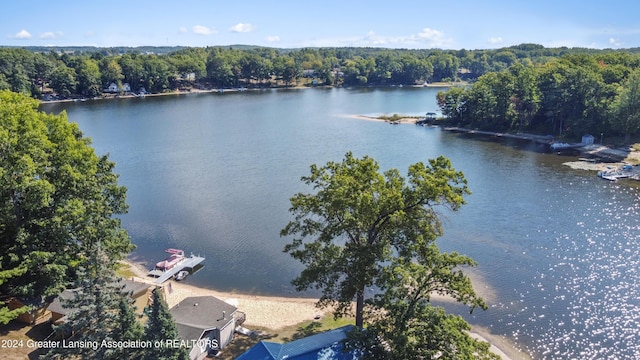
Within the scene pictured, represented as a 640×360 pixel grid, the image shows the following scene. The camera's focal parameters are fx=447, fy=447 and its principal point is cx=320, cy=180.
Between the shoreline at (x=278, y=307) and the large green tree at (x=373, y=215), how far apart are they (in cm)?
540

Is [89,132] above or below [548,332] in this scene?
above

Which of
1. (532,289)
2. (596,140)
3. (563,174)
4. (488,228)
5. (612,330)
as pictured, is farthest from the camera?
(596,140)

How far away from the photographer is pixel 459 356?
14695 mm

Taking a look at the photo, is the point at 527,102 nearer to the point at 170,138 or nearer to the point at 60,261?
the point at 170,138

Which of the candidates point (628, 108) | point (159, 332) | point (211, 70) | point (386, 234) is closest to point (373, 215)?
point (386, 234)

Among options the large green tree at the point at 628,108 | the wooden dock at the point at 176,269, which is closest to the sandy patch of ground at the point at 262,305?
the wooden dock at the point at 176,269

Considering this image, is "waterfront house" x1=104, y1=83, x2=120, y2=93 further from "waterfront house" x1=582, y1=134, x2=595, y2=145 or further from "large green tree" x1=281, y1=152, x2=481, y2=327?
"large green tree" x1=281, y1=152, x2=481, y2=327

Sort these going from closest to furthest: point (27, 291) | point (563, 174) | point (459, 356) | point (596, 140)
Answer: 1. point (459, 356)
2. point (27, 291)
3. point (563, 174)
4. point (596, 140)

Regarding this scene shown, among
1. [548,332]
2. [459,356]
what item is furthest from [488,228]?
[459,356]

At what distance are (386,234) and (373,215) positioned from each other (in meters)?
1.38

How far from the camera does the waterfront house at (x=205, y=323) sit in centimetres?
2041

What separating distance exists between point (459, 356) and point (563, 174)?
44.9 m

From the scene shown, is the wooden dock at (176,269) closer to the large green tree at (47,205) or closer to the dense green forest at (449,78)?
the large green tree at (47,205)

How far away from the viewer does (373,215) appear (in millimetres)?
18641
